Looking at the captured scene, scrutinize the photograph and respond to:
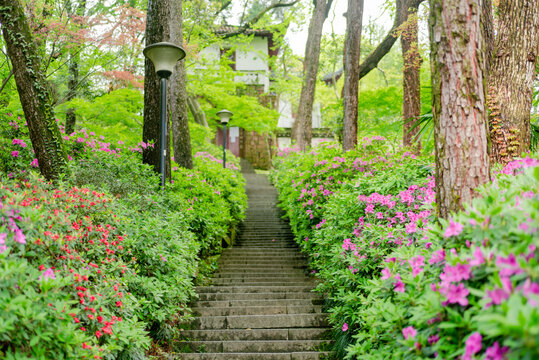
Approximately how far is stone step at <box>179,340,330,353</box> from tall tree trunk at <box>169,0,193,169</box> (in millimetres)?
4668

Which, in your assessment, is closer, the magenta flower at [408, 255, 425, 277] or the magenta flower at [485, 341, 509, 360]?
the magenta flower at [485, 341, 509, 360]

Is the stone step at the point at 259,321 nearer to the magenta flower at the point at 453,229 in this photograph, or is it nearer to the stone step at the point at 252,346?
the stone step at the point at 252,346

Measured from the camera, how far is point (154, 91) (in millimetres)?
6191

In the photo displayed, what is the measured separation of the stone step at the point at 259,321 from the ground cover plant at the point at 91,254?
336 mm

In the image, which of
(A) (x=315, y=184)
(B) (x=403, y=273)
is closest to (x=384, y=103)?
(A) (x=315, y=184)

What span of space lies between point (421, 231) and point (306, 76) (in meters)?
10.4

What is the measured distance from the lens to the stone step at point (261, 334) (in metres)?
4.40

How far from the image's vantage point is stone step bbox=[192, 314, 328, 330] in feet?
15.1

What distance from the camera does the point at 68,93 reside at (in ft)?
30.2

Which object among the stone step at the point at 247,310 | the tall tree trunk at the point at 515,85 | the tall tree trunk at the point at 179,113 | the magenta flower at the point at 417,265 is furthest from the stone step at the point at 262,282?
the magenta flower at the point at 417,265

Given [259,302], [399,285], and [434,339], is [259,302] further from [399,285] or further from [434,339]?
[434,339]

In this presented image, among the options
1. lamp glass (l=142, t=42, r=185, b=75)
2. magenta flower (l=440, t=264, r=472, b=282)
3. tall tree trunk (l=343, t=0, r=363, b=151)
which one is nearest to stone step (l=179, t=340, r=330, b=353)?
magenta flower (l=440, t=264, r=472, b=282)

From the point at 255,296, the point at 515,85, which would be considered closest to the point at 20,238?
the point at 255,296

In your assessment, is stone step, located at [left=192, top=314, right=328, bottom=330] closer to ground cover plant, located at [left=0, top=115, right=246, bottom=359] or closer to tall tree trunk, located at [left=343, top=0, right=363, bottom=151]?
ground cover plant, located at [left=0, top=115, right=246, bottom=359]
